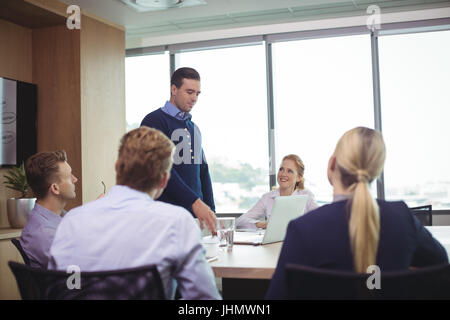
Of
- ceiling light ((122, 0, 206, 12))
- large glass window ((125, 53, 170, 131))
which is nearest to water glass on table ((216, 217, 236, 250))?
ceiling light ((122, 0, 206, 12))

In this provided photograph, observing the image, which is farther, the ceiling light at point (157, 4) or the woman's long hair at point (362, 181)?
the ceiling light at point (157, 4)

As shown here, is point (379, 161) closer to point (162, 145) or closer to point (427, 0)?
point (162, 145)

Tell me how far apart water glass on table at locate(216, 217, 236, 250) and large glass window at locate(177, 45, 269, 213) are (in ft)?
10.3

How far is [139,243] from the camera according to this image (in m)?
1.24

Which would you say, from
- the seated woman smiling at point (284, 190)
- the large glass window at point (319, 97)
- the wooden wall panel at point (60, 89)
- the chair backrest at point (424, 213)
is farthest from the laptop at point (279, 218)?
the large glass window at point (319, 97)

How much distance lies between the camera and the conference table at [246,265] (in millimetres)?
1752

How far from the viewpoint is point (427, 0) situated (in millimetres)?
4855

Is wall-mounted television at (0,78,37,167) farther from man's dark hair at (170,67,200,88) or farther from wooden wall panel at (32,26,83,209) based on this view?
man's dark hair at (170,67,200,88)

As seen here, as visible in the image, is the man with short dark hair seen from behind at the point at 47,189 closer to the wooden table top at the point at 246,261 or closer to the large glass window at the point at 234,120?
the wooden table top at the point at 246,261

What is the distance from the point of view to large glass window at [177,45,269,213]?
5387 mm

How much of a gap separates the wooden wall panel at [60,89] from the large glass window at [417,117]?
303 cm

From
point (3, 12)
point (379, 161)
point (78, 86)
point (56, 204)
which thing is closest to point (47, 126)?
point (78, 86)

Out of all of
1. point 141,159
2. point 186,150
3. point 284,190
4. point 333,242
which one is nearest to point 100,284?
point 141,159
